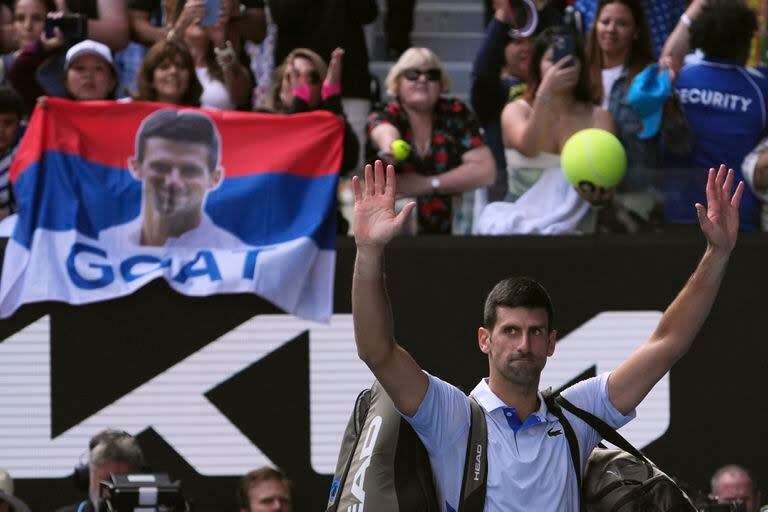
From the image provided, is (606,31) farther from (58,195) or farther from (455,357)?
(58,195)

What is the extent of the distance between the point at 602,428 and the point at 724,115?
12.8 feet

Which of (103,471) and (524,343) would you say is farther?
(103,471)

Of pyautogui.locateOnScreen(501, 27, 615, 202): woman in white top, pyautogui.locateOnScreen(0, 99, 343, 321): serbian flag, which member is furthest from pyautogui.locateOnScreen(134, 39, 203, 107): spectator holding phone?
pyautogui.locateOnScreen(501, 27, 615, 202): woman in white top

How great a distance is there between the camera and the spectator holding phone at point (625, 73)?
8953mm

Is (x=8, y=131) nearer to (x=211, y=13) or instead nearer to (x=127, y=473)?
(x=211, y=13)

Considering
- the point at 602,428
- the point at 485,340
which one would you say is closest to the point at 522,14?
the point at 485,340

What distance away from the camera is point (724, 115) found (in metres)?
9.07

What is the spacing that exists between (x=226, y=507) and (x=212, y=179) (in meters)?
1.65

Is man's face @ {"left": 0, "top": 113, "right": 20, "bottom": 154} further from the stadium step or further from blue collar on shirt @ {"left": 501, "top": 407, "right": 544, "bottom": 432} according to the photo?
blue collar on shirt @ {"left": 501, "top": 407, "right": 544, "bottom": 432}

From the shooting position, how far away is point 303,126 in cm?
898

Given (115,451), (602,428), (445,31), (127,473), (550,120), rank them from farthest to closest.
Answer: (445,31) → (550,120) → (115,451) → (127,473) → (602,428)

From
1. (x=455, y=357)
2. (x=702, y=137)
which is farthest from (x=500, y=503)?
(x=702, y=137)

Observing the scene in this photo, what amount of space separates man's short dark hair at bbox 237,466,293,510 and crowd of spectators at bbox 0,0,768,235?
58.3 inches

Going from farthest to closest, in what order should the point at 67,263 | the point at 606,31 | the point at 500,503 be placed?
1. the point at 606,31
2. the point at 67,263
3. the point at 500,503
